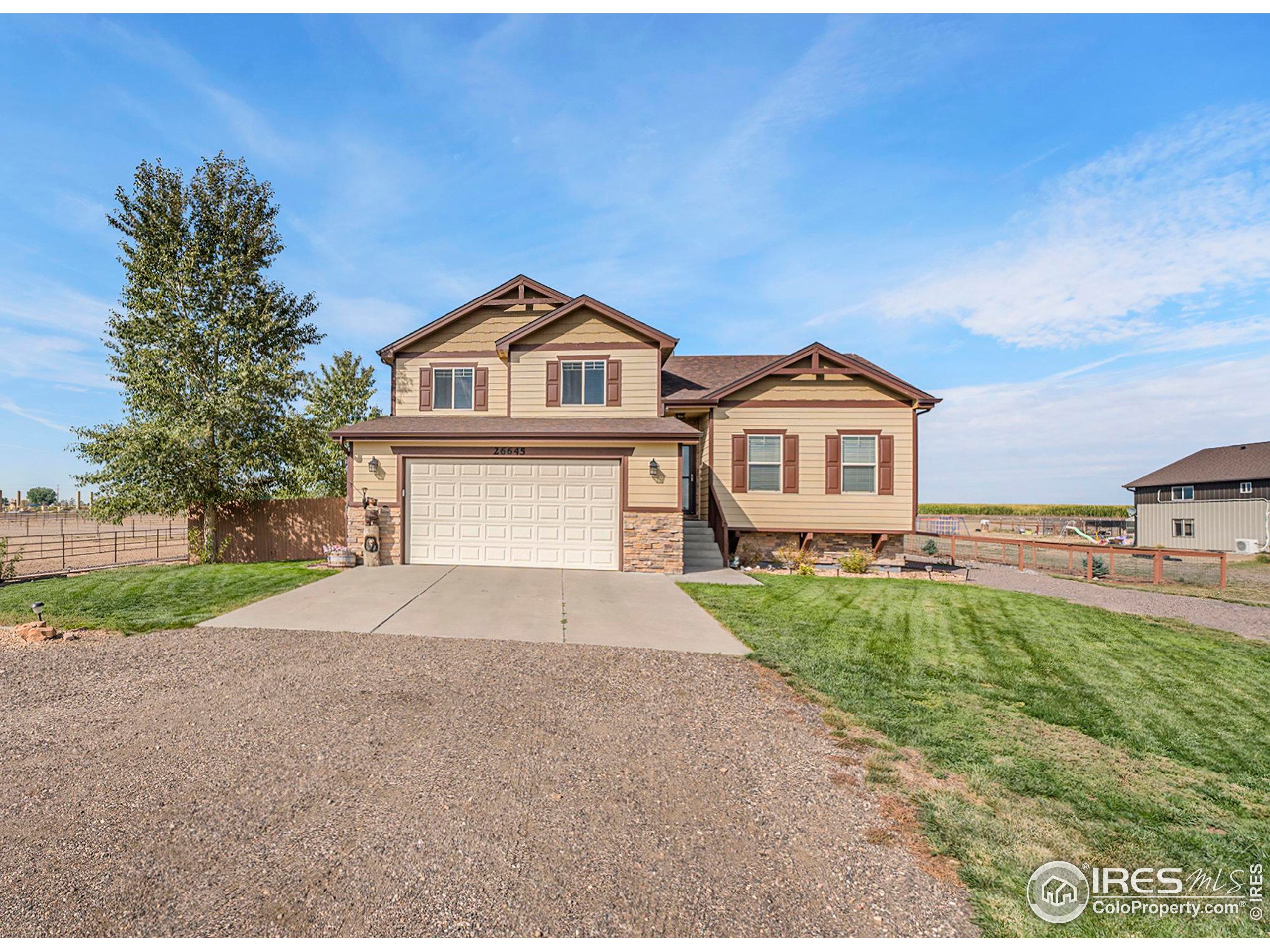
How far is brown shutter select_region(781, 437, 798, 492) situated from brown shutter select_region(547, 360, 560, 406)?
260 inches

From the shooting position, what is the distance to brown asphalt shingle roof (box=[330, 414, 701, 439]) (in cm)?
1275

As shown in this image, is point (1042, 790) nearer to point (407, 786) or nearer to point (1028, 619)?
point (407, 786)

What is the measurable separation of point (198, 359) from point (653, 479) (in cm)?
1416

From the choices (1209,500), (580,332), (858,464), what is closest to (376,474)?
(580,332)

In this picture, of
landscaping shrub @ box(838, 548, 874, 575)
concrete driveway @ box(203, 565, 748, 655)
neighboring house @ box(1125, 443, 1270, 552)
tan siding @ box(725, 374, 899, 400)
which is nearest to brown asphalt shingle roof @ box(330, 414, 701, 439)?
tan siding @ box(725, 374, 899, 400)

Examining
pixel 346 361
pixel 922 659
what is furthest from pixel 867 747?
pixel 346 361

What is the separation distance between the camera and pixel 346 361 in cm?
2641

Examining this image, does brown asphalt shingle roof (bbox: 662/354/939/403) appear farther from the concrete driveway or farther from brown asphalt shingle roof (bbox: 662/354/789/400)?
the concrete driveway

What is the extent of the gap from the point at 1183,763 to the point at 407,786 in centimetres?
607

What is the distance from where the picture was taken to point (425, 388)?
15391 millimetres

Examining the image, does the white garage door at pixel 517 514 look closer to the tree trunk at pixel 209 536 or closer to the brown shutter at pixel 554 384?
the brown shutter at pixel 554 384

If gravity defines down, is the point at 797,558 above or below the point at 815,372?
below

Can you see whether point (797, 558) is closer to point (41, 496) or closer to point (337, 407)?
point (337, 407)

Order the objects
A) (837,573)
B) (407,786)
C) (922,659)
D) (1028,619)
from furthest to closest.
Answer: (837,573) < (1028,619) < (922,659) < (407,786)
